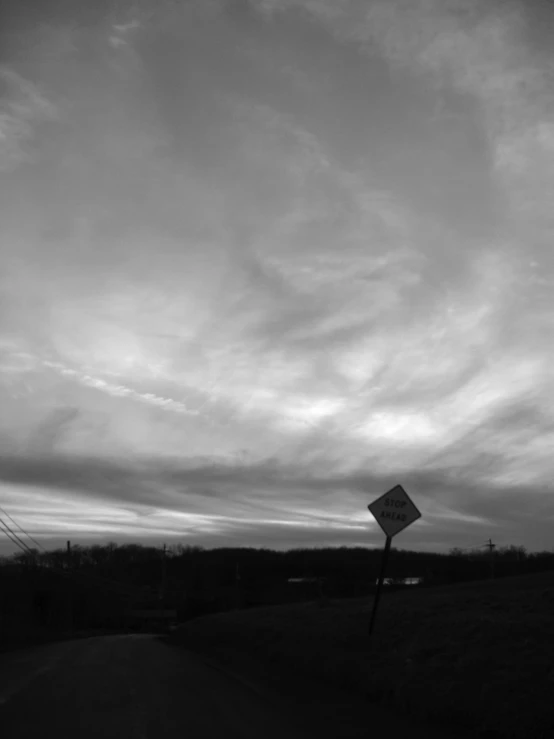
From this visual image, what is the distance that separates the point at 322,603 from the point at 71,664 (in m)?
13.3

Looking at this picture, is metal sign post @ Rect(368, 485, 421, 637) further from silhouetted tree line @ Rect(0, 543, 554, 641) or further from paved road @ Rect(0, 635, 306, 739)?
silhouetted tree line @ Rect(0, 543, 554, 641)

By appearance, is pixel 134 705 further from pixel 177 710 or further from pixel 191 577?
pixel 191 577

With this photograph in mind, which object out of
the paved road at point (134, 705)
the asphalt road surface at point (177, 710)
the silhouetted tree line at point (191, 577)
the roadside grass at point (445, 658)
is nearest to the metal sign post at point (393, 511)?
the roadside grass at point (445, 658)

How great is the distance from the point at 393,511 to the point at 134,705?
7.84m

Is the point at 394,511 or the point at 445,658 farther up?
the point at 394,511

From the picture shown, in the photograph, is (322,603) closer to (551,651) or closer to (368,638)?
(368,638)

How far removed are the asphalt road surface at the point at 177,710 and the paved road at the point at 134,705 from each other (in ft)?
0.04

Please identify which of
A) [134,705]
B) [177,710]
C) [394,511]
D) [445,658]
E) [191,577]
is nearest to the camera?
[177,710]

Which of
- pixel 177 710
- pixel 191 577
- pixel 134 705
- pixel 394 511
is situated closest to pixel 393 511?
pixel 394 511

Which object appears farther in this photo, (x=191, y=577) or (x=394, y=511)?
(x=191, y=577)

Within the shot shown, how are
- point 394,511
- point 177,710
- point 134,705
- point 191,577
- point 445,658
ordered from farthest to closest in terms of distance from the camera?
point 191,577
point 394,511
point 445,658
point 134,705
point 177,710

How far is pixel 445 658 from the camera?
39.5ft

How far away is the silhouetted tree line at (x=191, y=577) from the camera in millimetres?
73500

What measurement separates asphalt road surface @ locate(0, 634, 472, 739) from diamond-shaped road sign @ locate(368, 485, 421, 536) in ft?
14.7
